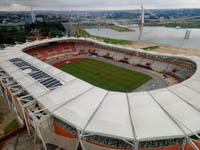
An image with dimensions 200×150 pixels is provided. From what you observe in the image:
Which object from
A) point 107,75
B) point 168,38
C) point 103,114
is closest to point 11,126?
point 103,114

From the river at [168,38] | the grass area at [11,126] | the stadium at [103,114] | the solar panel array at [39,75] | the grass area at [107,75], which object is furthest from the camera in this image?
the river at [168,38]

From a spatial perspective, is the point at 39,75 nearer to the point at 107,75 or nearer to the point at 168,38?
the point at 107,75

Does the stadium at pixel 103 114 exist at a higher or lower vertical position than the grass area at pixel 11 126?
higher

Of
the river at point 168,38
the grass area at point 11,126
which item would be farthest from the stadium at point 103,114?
the river at point 168,38

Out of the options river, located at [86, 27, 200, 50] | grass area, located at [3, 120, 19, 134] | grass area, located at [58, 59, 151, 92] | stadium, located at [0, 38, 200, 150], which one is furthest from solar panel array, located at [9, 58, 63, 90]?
river, located at [86, 27, 200, 50]

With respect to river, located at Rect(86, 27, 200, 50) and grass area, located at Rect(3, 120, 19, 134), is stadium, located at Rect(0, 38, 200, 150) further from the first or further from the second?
river, located at Rect(86, 27, 200, 50)

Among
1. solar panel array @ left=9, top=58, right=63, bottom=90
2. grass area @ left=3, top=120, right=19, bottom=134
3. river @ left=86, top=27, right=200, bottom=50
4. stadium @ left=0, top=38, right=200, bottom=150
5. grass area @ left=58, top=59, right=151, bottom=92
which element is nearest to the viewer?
stadium @ left=0, top=38, right=200, bottom=150

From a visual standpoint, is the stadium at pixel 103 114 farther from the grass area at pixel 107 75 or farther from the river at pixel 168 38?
the river at pixel 168 38
